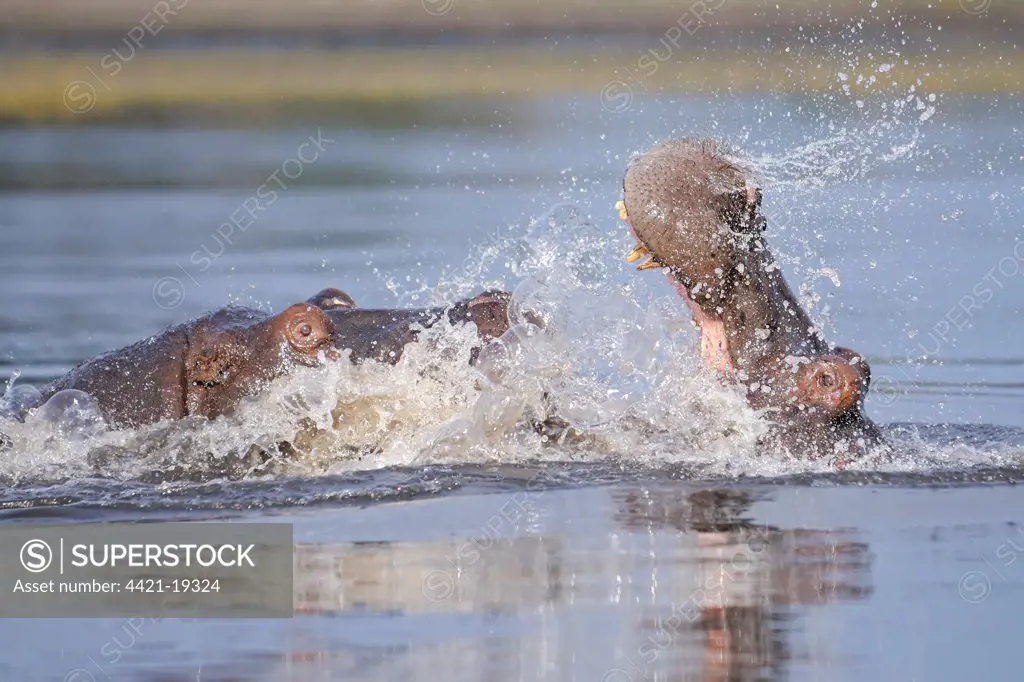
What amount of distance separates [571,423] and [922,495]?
1.29 metres

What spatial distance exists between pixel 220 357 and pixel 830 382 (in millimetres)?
2032

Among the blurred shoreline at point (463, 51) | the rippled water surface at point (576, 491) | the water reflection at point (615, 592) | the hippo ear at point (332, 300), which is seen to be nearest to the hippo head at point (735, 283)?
the rippled water surface at point (576, 491)

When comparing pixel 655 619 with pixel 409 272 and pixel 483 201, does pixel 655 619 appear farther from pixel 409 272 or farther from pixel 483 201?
pixel 483 201

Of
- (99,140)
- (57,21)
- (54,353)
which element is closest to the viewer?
(54,353)

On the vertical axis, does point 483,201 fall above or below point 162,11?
below

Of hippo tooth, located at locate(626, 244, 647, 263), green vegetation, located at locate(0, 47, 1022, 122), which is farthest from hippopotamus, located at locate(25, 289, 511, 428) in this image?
green vegetation, located at locate(0, 47, 1022, 122)

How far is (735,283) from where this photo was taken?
532 cm

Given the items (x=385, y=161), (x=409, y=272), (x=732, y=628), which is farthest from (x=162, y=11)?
(x=732, y=628)

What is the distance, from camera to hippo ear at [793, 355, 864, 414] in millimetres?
5293

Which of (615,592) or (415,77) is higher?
(415,77)

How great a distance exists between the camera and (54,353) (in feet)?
29.2

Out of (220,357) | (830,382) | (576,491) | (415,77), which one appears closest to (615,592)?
(576,491)

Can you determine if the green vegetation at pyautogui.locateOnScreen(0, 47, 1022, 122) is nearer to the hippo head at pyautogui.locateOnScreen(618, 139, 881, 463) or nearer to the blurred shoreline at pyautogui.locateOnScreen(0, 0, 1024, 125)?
the blurred shoreline at pyautogui.locateOnScreen(0, 0, 1024, 125)

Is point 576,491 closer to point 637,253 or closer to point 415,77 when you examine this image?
point 637,253
